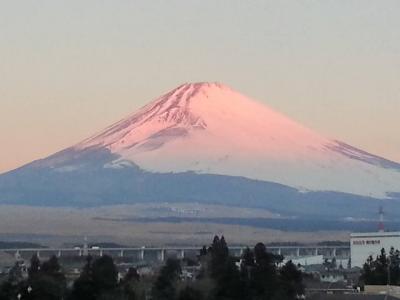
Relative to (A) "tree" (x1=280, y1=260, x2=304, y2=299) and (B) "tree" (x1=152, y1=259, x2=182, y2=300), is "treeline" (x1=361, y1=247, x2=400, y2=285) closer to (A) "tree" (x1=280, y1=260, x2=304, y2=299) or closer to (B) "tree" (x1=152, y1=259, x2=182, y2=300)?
(A) "tree" (x1=280, y1=260, x2=304, y2=299)

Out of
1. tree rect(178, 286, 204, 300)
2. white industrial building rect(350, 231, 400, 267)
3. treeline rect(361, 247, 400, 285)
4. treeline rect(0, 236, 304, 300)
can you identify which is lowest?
tree rect(178, 286, 204, 300)

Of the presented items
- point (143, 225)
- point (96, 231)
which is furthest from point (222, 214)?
point (96, 231)

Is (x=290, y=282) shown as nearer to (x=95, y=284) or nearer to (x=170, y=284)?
(x=170, y=284)

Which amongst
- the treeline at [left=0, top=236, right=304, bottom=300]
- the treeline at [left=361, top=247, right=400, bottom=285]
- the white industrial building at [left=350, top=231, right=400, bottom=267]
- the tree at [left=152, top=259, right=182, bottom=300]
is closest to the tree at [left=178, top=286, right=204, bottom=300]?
the treeline at [left=0, top=236, right=304, bottom=300]

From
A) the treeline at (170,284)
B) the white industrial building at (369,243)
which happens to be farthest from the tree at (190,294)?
the white industrial building at (369,243)

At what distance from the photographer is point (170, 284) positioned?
35406 millimetres

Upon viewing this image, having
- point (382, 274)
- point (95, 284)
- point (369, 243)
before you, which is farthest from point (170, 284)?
point (369, 243)

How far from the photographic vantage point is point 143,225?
11712 centimetres

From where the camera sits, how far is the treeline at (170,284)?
31.8 metres

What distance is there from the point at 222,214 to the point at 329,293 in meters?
86.6

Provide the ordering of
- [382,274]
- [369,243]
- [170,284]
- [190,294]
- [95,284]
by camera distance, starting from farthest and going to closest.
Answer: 1. [369,243]
2. [382,274]
3. [170,284]
4. [95,284]
5. [190,294]

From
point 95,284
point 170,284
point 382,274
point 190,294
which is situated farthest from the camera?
point 382,274

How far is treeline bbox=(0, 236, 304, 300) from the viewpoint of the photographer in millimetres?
31781

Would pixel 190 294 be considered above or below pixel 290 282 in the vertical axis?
below
